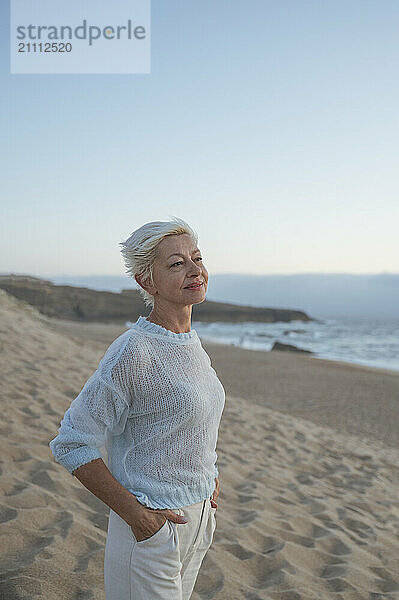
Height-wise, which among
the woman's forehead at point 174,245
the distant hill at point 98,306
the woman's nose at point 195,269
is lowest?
the distant hill at point 98,306

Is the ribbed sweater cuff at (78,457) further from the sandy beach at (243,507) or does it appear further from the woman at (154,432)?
the sandy beach at (243,507)

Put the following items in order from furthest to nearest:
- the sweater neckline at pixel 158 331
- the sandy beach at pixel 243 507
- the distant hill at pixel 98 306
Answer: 1. the distant hill at pixel 98 306
2. the sandy beach at pixel 243 507
3. the sweater neckline at pixel 158 331

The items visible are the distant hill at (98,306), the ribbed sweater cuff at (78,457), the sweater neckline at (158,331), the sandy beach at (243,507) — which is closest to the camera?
the ribbed sweater cuff at (78,457)

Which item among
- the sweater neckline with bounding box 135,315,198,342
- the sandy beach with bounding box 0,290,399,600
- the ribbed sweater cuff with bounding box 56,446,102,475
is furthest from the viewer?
the sandy beach with bounding box 0,290,399,600

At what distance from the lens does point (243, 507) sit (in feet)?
13.3

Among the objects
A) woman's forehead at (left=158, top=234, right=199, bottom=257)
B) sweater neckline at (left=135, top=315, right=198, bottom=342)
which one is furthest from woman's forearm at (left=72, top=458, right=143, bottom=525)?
woman's forehead at (left=158, top=234, right=199, bottom=257)

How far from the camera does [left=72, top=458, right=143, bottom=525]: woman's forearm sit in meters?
1.51

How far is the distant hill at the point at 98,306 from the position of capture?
2162 cm

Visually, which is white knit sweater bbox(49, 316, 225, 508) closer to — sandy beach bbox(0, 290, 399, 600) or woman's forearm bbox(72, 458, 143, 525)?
woman's forearm bbox(72, 458, 143, 525)

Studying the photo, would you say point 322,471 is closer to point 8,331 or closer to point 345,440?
point 345,440

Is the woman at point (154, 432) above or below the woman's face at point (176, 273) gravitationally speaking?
below

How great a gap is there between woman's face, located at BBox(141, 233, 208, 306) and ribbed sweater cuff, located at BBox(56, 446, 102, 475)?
0.53m

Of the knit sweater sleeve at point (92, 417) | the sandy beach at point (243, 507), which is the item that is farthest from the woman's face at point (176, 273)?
Result: the sandy beach at point (243, 507)

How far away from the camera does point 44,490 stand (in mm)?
3404
